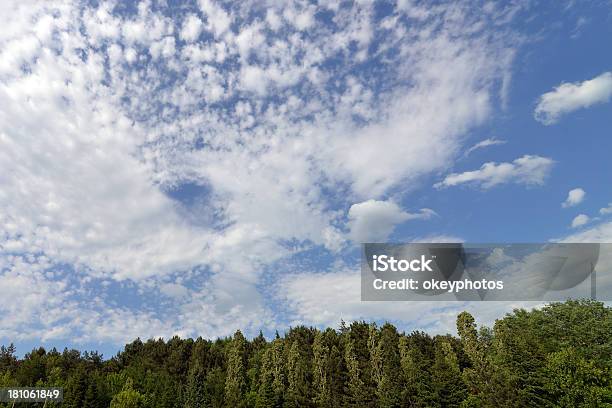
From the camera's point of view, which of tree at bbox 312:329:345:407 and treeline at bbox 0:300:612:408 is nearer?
treeline at bbox 0:300:612:408

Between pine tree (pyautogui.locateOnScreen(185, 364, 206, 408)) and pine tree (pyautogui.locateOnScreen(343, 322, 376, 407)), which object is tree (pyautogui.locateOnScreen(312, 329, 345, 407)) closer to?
pine tree (pyautogui.locateOnScreen(343, 322, 376, 407))

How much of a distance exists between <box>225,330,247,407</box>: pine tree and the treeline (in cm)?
21

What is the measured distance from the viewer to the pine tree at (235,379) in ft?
261

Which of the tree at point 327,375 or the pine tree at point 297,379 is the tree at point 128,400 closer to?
the pine tree at point 297,379

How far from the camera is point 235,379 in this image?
86.4 metres

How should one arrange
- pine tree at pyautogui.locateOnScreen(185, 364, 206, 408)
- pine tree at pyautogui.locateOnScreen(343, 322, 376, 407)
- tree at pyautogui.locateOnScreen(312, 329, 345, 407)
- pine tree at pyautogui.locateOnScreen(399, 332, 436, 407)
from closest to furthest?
pine tree at pyautogui.locateOnScreen(399, 332, 436, 407)
pine tree at pyautogui.locateOnScreen(343, 322, 376, 407)
tree at pyautogui.locateOnScreen(312, 329, 345, 407)
pine tree at pyautogui.locateOnScreen(185, 364, 206, 408)

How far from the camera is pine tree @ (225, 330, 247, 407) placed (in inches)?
3130

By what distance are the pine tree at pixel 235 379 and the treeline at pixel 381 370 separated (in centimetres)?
21

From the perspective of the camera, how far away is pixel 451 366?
68.4 metres

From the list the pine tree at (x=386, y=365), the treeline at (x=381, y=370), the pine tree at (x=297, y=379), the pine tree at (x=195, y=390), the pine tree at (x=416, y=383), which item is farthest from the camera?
the pine tree at (x=195, y=390)

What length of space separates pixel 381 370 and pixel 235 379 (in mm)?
27051

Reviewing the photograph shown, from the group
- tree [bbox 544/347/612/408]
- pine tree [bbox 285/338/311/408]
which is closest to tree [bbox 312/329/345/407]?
pine tree [bbox 285/338/311/408]

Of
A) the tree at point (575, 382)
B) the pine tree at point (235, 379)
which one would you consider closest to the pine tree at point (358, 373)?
the pine tree at point (235, 379)

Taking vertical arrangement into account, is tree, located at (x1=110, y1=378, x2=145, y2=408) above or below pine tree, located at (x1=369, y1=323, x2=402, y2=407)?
below
